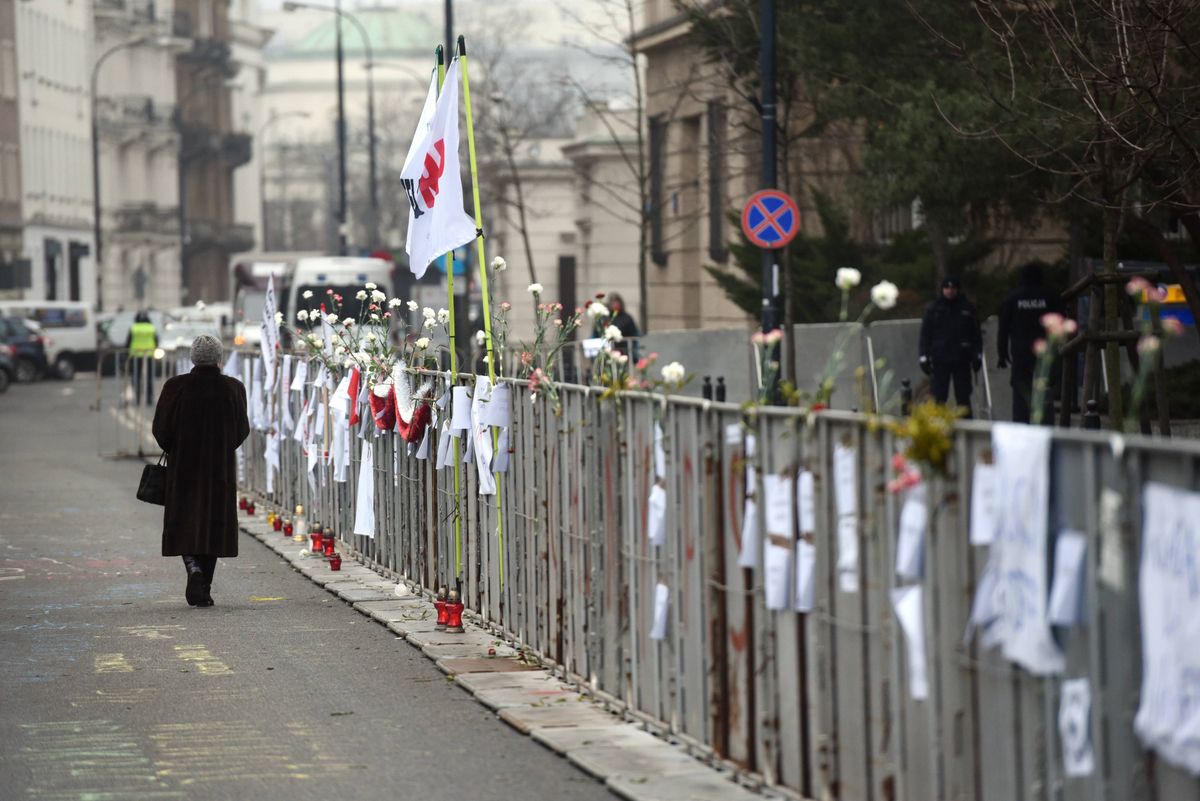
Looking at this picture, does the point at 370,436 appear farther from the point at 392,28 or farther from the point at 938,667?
the point at 392,28

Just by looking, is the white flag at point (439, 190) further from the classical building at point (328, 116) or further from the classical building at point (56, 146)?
the classical building at point (328, 116)

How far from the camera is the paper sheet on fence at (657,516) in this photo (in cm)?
834

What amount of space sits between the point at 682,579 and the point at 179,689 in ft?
9.66

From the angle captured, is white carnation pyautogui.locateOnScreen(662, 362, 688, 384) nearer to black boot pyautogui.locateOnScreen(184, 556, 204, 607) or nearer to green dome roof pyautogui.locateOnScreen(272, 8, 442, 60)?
black boot pyautogui.locateOnScreen(184, 556, 204, 607)

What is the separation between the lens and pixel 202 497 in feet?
43.5

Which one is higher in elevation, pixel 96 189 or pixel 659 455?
pixel 96 189

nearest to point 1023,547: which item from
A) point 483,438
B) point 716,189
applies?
point 483,438

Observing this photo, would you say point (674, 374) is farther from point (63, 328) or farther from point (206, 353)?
point (63, 328)

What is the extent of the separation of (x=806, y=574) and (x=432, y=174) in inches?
215

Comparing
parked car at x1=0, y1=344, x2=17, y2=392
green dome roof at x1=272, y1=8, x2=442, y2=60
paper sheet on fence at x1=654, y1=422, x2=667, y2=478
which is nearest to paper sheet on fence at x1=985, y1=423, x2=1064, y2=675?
paper sheet on fence at x1=654, y1=422, x2=667, y2=478

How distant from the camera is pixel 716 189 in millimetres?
39781

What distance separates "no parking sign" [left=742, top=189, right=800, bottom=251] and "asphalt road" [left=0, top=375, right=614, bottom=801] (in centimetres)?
831

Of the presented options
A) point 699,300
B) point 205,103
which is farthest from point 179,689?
point 205,103

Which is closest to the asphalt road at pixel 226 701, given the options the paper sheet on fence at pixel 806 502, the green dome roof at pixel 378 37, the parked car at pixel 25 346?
the paper sheet on fence at pixel 806 502
